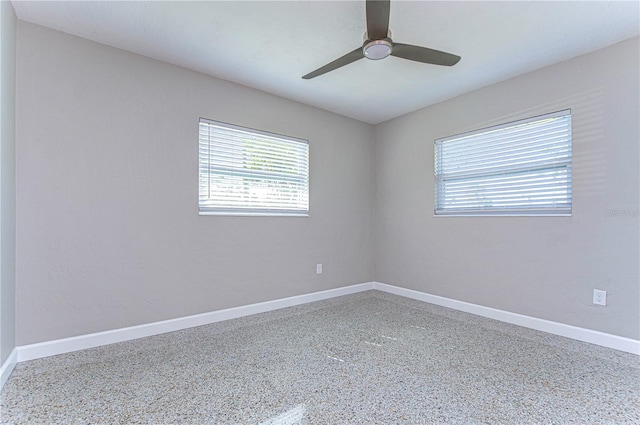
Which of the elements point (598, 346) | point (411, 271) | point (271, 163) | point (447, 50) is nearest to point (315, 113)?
point (271, 163)

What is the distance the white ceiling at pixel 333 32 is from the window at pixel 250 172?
61 centimetres

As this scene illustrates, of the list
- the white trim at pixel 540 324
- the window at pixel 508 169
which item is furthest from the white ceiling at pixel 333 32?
the white trim at pixel 540 324

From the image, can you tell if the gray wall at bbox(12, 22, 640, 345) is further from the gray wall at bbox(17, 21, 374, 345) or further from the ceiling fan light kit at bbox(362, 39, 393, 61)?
the ceiling fan light kit at bbox(362, 39, 393, 61)

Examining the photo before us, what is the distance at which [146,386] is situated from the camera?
1.85 metres

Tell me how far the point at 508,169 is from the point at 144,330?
12.0ft

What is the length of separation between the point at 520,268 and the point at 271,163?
9.01 feet

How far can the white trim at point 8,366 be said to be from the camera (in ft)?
6.05

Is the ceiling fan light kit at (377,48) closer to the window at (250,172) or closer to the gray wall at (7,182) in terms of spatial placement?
the window at (250,172)

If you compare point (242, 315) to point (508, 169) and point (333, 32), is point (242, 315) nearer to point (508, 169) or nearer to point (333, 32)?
point (333, 32)

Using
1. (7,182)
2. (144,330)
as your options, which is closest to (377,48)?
(7,182)

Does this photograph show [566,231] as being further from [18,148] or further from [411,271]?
[18,148]

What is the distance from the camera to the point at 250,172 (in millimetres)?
3340

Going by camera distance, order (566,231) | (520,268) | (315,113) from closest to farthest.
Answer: (566,231) → (520,268) → (315,113)

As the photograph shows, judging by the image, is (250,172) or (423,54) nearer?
(423,54)
